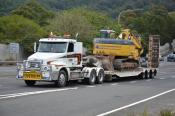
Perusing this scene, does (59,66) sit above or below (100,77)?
above

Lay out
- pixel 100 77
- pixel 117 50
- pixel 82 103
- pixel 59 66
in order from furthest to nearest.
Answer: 1. pixel 117 50
2. pixel 100 77
3. pixel 59 66
4. pixel 82 103

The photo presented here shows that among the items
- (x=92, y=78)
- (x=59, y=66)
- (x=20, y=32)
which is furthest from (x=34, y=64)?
(x=20, y=32)

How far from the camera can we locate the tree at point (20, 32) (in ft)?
216

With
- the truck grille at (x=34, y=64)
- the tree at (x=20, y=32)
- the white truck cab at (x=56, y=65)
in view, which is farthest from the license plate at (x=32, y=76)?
the tree at (x=20, y=32)

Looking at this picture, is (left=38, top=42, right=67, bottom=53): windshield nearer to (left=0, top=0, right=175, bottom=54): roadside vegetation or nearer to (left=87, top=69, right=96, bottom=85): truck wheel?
(left=87, top=69, right=96, bottom=85): truck wheel

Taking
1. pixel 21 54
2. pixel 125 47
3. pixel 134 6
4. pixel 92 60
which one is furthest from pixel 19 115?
pixel 134 6

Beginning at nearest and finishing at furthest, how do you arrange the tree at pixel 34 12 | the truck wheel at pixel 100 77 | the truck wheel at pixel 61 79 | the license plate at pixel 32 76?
the license plate at pixel 32 76 < the truck wheel at pixel 61 79 < the truck wheel at pixel 100 77 < the tree at pixel 34 12

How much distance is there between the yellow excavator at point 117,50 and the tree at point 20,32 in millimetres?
29741

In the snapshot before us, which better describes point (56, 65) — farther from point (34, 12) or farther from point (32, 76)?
point (34, 12)

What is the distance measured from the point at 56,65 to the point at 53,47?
1.67 meters

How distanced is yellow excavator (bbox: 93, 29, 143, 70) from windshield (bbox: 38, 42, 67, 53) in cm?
588

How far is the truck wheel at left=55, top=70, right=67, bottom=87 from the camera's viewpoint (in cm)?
2725

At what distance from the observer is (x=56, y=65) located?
89.5 feet

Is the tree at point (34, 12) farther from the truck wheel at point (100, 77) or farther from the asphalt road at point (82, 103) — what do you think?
the asphalt road at point (82, 103)
